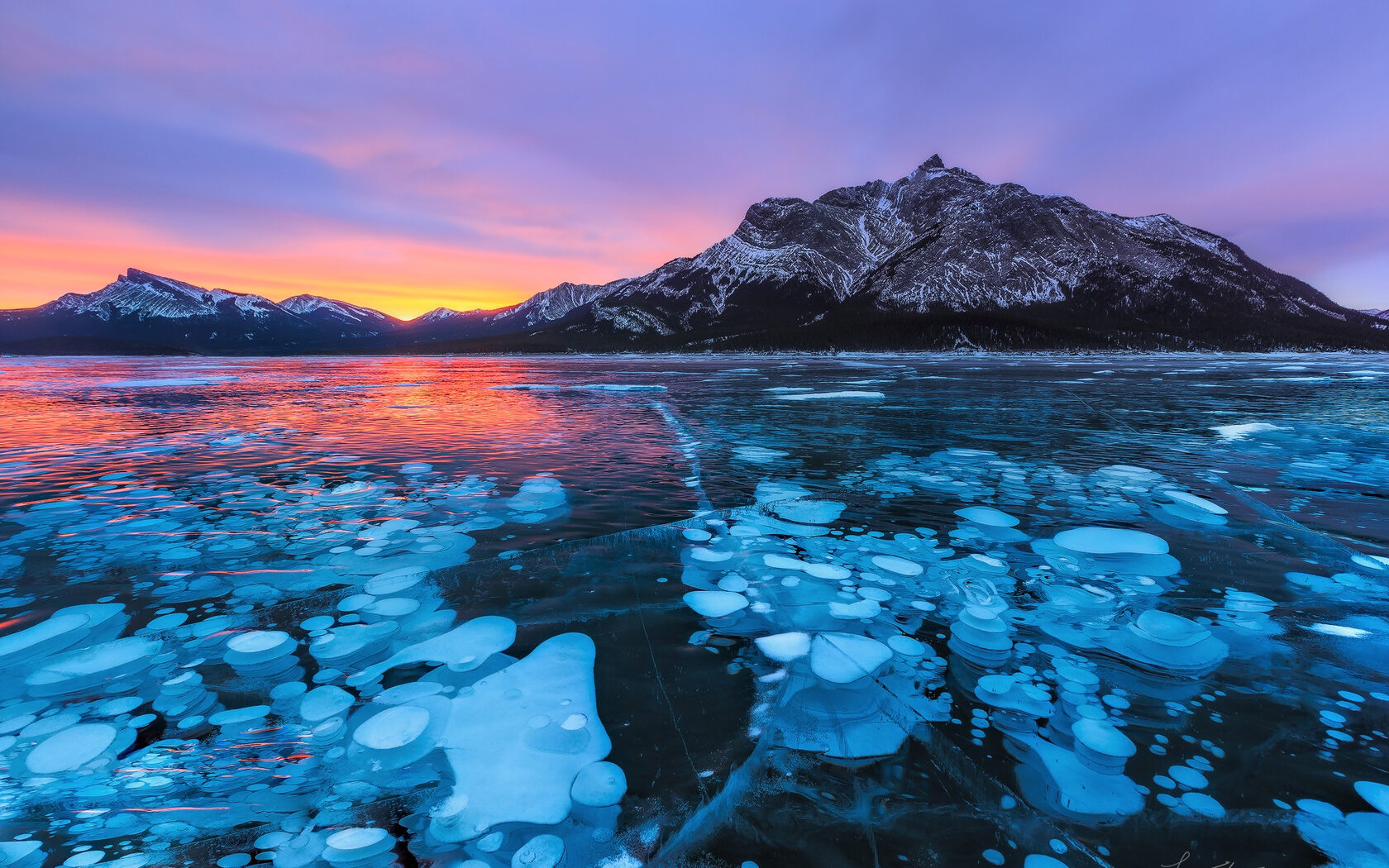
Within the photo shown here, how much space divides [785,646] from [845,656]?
0.42 m

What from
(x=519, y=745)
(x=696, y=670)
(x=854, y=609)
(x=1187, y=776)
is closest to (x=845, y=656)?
(x=854, y=609)

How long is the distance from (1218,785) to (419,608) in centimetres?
512

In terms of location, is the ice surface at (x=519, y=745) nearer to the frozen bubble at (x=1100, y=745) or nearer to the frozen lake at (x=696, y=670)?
the frozen lake at (x=696, y=670)

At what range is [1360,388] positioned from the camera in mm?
26094

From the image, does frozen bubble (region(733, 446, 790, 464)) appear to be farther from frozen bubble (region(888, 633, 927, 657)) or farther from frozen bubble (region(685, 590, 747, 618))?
frozen bubble (region(888, 633, 927, 657))

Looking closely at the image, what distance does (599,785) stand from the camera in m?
2.68

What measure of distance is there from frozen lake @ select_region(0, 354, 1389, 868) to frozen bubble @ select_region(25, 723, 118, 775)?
2cm

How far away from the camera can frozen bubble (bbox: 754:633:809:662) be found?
12.5ft

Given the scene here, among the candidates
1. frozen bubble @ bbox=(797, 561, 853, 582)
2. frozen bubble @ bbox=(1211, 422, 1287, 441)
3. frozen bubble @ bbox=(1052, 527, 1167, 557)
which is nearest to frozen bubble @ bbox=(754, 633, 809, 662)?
frozen bubble @ bbox=(797, 561, 853, 582)

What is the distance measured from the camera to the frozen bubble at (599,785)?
102 inches

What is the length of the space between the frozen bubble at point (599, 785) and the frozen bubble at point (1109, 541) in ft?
16.9

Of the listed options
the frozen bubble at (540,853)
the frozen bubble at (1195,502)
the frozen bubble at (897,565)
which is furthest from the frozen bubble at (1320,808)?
the frozen bubble at (1195,502)

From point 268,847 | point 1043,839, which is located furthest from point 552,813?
point 1043,839

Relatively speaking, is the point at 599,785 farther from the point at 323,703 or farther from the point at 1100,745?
the point at 1100,745
